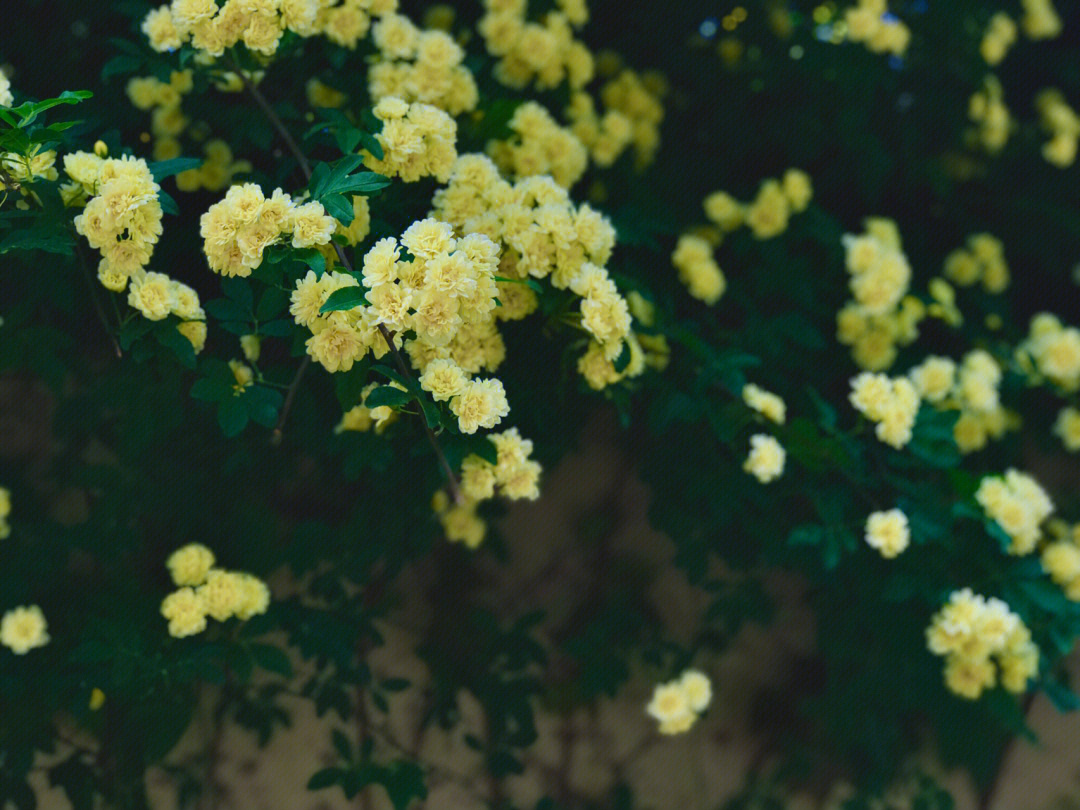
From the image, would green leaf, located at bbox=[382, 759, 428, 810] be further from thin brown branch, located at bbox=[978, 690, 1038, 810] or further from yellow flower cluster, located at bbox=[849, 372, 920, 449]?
thin brown branch, located at bbox=[978, 690, 1038, 810]

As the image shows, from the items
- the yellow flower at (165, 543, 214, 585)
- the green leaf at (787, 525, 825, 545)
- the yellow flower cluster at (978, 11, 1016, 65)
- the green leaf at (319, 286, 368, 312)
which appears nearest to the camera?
the green leaf at (319, 286, 368, 312)

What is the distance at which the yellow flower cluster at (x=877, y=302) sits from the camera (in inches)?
79.1

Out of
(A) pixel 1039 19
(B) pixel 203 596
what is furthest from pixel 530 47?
(A) pixel 1039 19

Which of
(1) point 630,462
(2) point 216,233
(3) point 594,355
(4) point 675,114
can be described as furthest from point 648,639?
(2) point 216,233

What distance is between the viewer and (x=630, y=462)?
247cm

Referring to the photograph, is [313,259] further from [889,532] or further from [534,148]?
[889,532]

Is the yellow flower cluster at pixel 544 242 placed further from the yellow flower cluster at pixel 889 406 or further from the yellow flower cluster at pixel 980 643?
the yellow flower cluster at pixel 980 643

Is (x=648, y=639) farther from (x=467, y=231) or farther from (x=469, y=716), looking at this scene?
(x=467, y=231)

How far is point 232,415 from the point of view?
1.38m

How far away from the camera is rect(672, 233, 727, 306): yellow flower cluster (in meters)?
1.96

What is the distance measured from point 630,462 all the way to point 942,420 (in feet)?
2.86

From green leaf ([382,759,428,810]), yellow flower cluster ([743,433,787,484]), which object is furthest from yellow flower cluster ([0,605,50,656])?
yellow flower cluster ([743,433,787,484])

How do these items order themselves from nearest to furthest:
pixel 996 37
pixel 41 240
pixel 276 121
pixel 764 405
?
pixel 41 240, pixel 276 121, pixel 764 405, pixel 996 37

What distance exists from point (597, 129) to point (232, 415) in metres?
1.08
